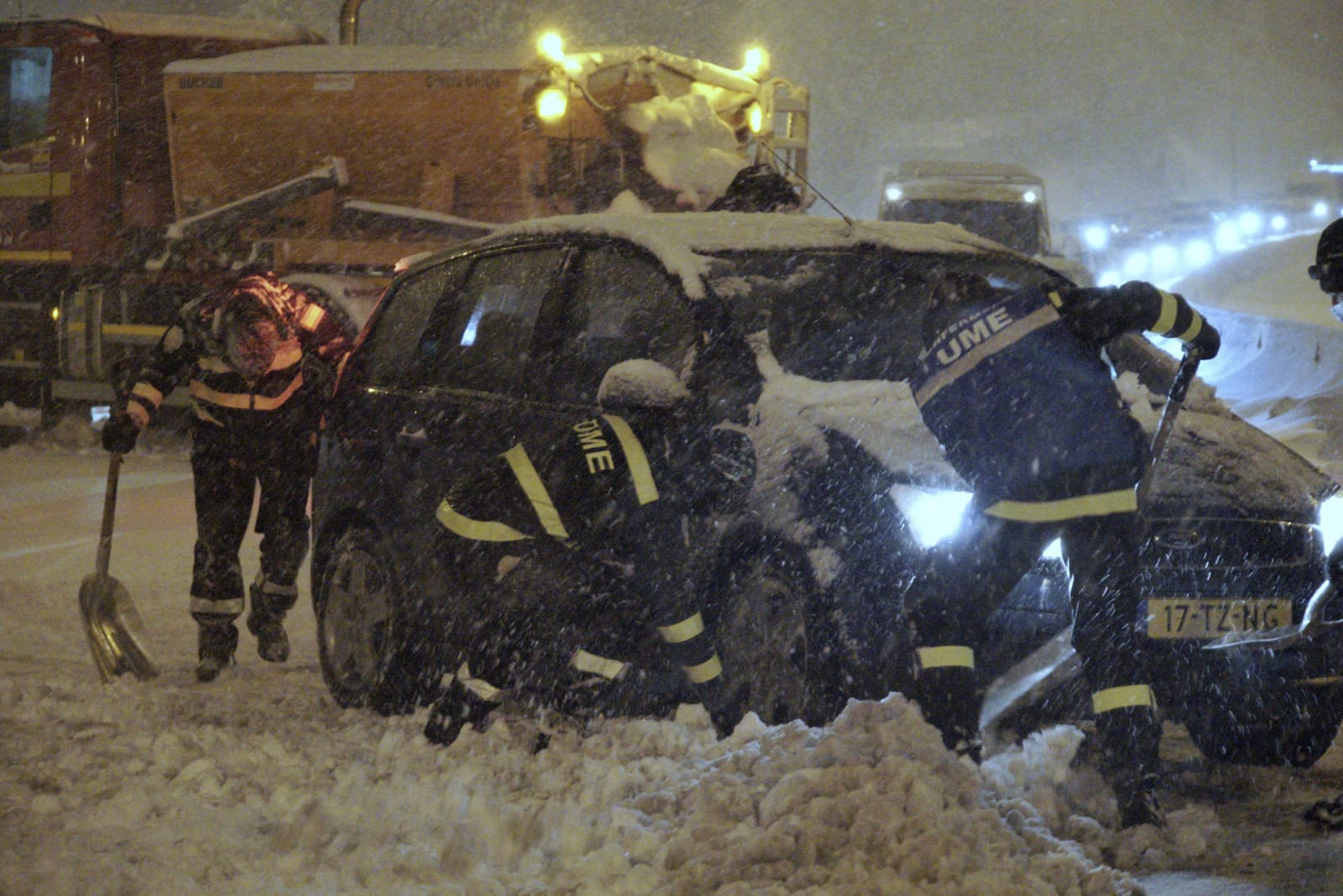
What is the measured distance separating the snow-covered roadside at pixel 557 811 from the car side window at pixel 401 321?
119 cm

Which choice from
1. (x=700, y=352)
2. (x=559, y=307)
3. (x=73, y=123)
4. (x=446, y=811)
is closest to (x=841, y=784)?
(x=446, y=811)

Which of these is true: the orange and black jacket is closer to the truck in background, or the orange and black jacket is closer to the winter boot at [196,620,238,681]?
the winter boot at [196,620,238,681]

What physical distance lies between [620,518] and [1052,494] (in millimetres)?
1060

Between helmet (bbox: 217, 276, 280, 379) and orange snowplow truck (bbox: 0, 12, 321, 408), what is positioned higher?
orange snowplow truck (bbox: 0, 12, 321, 408)

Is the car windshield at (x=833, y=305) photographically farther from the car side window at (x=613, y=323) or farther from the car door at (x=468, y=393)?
the car door at (x=468, y=393)

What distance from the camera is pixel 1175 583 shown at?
3.75 metres

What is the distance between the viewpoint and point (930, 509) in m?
3.70

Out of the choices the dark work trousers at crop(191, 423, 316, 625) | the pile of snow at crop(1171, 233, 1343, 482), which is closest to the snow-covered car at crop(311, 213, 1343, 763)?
the dark work trousers at crop(191, 423, 316, 625)

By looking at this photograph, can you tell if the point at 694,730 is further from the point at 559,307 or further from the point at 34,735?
the point at 34,735

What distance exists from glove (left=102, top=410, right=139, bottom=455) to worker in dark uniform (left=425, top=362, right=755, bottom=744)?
2.09 metres

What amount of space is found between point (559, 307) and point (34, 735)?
6.52 ft

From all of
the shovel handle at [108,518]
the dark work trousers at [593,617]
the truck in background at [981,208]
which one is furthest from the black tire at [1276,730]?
the truck in background at [981,208]

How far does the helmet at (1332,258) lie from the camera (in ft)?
13.6

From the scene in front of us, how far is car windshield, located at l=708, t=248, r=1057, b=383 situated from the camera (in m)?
4.13
